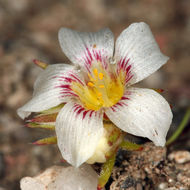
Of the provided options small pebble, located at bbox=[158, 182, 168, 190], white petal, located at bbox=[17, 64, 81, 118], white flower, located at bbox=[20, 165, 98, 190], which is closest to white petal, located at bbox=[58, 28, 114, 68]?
white petal, located at bbox=[17, 64, 81, 118]

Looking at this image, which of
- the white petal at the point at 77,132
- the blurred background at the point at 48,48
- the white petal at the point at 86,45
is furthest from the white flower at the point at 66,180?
the white petal at the point at 86,45

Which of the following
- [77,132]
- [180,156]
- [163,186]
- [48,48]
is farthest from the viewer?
[48,48]

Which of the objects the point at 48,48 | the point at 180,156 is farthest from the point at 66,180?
the point at 48,48

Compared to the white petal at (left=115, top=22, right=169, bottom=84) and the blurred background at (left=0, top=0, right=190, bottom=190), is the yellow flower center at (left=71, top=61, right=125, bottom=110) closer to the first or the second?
the white petal at (left=115, top=22, right=169, bottom=84)

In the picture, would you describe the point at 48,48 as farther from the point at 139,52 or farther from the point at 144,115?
the point at 144,115

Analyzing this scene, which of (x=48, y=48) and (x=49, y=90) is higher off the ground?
(x=49, y=90)

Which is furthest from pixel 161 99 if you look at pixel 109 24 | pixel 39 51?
pixel 109 24
